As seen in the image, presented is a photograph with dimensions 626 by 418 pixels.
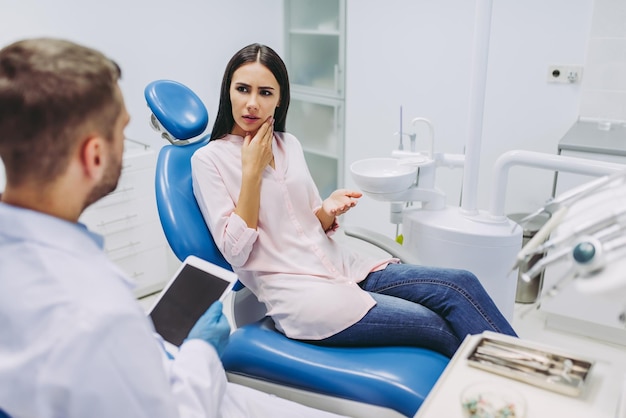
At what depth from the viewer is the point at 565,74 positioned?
2578 millimetres

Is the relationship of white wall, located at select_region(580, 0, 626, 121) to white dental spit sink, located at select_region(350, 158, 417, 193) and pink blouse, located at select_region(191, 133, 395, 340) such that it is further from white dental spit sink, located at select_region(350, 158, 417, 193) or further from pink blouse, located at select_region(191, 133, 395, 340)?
pink blouse, located at select_region(191, 133, 395, 340)

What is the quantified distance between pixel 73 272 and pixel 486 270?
1.57 metres

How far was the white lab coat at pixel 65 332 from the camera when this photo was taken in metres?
0.72

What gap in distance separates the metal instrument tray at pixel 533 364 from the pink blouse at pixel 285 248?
47cm

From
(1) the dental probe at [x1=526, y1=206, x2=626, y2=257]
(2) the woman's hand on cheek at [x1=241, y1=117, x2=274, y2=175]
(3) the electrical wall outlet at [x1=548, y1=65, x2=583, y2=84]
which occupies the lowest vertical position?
(2) the woman's hand on cheek at [x1=241, y1=117, x2=274, y2=175]

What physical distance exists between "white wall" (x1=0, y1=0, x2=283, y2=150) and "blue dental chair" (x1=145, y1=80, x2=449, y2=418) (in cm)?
119

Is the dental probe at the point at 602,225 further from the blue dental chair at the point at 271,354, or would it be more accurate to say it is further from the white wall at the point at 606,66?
the white wall at the point at 606,66

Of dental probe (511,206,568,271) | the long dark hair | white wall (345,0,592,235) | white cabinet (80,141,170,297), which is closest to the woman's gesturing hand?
the long dark hair

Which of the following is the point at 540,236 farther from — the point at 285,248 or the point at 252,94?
the point at 252,94

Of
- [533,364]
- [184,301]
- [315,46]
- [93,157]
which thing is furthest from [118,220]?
[533,364]

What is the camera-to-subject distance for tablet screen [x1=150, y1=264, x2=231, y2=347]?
1481 millimetres

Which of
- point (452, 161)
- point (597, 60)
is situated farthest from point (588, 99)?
point (452, 161)

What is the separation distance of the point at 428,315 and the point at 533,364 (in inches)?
19.9

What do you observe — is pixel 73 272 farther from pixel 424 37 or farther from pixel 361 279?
pixel 424 37
